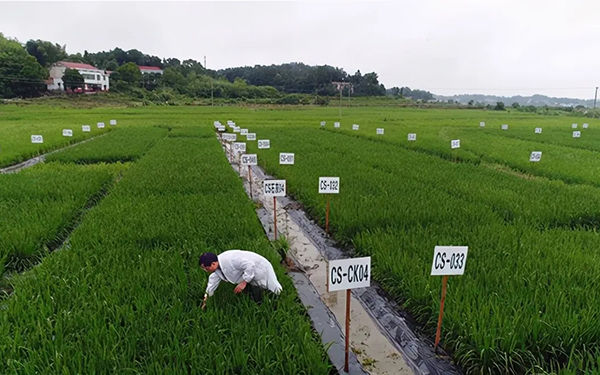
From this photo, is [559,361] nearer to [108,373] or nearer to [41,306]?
[108,373]

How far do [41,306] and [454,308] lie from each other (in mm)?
3024

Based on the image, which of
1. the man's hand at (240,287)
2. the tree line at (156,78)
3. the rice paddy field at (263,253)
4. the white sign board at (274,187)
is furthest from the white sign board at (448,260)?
the tree line at (156,78)

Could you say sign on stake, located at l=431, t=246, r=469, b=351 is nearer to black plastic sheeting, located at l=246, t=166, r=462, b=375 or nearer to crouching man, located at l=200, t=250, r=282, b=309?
black plastic sheeting, located at l=246, t=166, r=462, b=375

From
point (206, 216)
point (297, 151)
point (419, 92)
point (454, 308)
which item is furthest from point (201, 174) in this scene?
point (419, 92)

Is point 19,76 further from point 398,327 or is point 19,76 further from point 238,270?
point 398,327

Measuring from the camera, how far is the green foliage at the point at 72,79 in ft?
179

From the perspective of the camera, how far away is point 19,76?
48.8 m

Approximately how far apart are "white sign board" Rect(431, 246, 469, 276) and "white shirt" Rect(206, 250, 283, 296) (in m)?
1.25

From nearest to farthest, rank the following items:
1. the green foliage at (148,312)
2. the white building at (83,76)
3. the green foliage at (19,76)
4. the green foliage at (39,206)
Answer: the green foliage at (148,312) < the green foliage at (39,206) < the green foliage at (19,76) < the white building at (83,76)

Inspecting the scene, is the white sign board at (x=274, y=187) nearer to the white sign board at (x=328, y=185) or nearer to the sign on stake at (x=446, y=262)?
the white sign board at (x=328, y=185)

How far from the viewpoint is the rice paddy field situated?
246 centimetres

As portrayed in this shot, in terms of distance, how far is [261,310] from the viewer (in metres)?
2.86

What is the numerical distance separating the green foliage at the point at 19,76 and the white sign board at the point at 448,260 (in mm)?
58630

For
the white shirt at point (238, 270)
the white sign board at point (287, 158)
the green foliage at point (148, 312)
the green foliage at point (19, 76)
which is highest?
the green foliage at point (19, 76)
